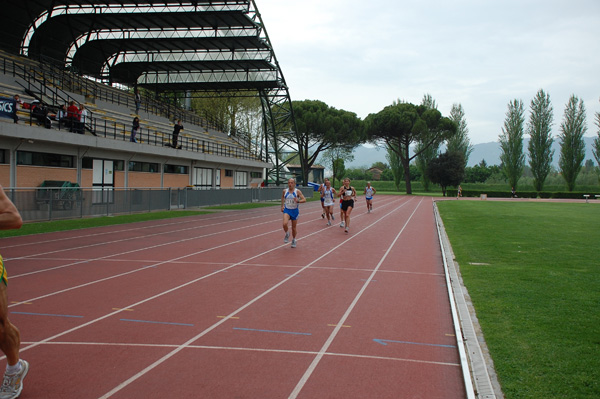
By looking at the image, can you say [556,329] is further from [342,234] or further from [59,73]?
[59,73]

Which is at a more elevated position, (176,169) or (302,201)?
(176,169)

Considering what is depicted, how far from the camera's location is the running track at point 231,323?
14.0 feet

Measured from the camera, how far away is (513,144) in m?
74.2

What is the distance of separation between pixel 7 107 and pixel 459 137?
71.4 meters

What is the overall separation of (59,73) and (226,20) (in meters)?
11.9

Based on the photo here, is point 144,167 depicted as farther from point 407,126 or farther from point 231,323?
point 407,126

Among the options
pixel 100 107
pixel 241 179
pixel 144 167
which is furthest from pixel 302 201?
pixel 241 179

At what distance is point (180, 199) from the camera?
27.8 meters

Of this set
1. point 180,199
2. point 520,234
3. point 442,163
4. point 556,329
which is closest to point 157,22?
point 180,199

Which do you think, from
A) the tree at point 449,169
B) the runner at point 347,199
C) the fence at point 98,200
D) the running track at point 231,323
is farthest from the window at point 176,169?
the tree at point 449,169

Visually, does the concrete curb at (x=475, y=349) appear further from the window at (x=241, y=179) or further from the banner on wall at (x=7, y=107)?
the window at (x=241, y=179)

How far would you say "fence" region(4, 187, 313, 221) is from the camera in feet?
57.0

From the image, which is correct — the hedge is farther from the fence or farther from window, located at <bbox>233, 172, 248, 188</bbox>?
the fence

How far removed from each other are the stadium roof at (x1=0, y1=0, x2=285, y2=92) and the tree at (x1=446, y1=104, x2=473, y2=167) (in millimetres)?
43744
